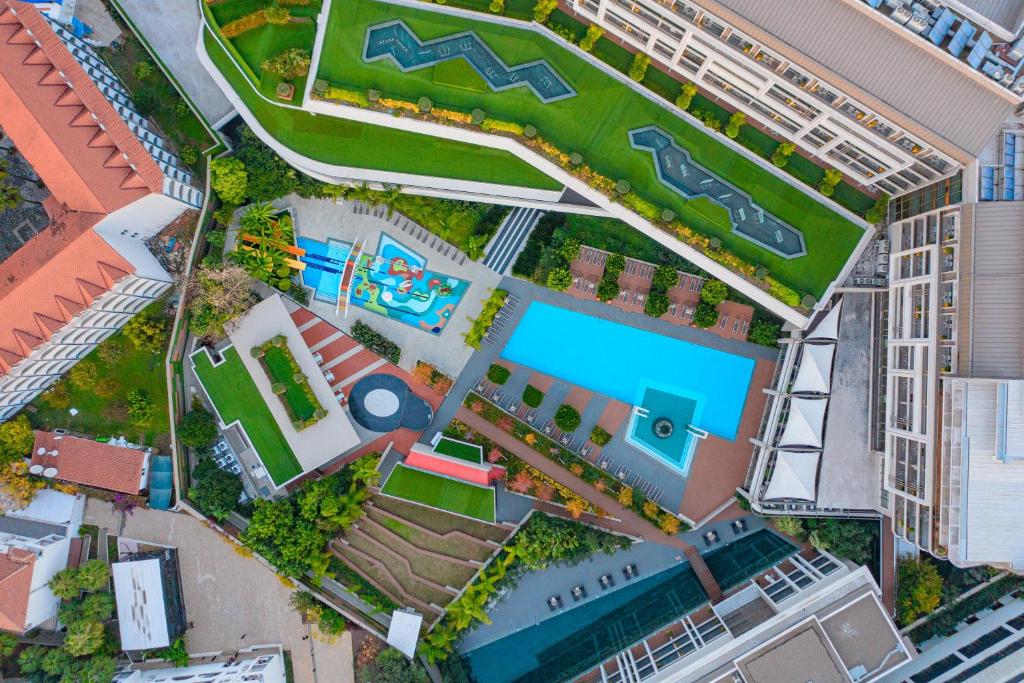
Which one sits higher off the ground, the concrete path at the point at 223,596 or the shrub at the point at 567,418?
the shrub at the point at 567,418

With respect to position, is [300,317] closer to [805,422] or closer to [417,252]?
[417,252]

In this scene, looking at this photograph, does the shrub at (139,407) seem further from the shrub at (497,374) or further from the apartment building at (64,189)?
the shrub at (497,374)

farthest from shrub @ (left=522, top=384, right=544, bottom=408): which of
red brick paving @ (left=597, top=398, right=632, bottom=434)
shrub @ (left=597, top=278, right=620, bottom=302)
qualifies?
shrub @ (left=597, top=278, right=620, bottom=302)

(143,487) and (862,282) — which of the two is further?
(143,487)

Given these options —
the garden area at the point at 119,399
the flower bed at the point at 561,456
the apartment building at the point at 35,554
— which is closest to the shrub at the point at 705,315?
the flower bed at the point at 561,456

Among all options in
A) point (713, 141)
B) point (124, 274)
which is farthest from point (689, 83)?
point (124, 274)

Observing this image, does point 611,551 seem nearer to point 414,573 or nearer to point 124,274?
point 414,573
